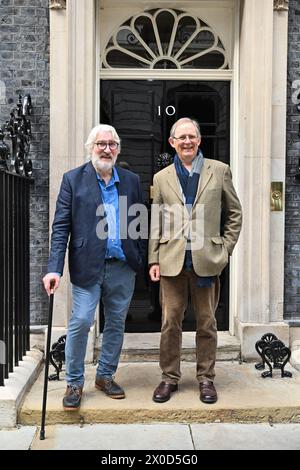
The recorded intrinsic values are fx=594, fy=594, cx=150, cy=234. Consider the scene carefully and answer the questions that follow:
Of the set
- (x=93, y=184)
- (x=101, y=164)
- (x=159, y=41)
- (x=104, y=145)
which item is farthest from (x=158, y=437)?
(x=159, y=41)

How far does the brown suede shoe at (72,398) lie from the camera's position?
13.5 ft

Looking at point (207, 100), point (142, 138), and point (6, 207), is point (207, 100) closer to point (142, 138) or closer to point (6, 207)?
point (142, 138)

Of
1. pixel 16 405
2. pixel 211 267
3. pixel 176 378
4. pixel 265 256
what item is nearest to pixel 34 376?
pixel 16 405

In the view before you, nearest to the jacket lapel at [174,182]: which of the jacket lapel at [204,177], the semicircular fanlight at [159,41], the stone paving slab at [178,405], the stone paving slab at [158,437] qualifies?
the jacket lapel at [204,177]

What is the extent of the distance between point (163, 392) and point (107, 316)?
69cm

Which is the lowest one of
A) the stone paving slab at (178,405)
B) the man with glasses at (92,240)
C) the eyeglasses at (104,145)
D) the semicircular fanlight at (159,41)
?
the stone paving slab at (178,405)

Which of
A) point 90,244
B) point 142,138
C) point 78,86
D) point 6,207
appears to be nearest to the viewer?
point 90,244

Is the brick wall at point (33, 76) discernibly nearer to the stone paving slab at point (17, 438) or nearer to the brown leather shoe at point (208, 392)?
the stone paving slab at point (17, 438)

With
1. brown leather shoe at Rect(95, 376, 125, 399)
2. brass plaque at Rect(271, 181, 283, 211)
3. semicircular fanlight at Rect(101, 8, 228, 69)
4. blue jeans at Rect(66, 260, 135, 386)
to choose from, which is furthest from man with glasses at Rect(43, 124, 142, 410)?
semicircular fanlight at Rect(101, 8, 228, 69)

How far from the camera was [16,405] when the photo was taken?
4094mm

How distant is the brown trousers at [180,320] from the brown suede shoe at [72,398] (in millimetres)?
671

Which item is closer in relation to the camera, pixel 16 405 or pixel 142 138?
pixel 16 405

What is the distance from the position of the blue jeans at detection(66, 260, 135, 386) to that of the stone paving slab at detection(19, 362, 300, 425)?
23cm
